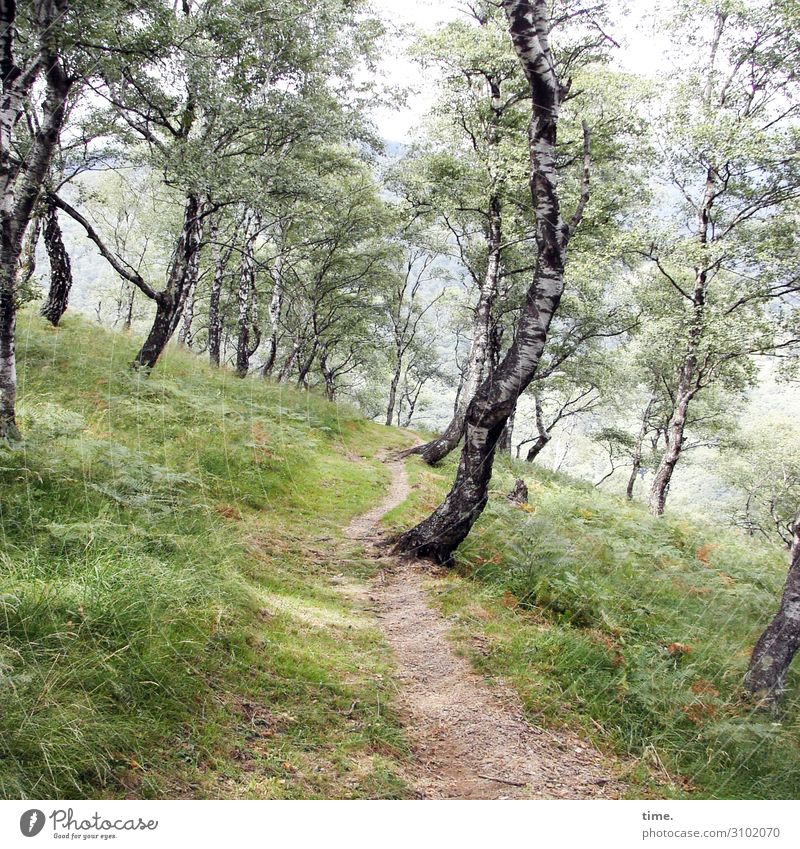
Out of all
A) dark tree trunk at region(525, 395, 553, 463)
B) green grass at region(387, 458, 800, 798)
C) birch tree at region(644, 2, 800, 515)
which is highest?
birch tree at region(644, 2, 800, 515)

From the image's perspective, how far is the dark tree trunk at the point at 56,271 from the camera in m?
13.4

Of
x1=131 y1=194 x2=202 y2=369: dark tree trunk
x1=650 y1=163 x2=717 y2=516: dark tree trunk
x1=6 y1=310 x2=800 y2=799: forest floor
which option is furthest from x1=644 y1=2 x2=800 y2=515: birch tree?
x1=131 y1=194 x2=202 y2=369: dark tree trunk

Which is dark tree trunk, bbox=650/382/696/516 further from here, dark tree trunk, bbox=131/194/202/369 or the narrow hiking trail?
dark tree trunk, bbox=131/194/202/369

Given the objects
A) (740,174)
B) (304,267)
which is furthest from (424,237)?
(740,174)

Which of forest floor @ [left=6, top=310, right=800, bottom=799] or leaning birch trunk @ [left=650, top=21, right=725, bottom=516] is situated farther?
leaning birch trunk @ [left=650, top=21, right=725, bottom=516]

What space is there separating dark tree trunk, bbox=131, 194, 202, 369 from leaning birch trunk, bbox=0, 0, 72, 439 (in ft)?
18.3

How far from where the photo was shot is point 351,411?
71.5ft

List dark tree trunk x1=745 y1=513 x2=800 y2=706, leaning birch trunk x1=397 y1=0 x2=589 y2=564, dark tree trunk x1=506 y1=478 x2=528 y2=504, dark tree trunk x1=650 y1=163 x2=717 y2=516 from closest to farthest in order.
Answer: dark tree trunk x1=745 y1=513 x2=800 y2=706
leaning birch trunk x1=397 y1=0 x2=589 y2=564
dark tree trunk x1=506 y1=478 x2=528 y2=504
dark tree trunk x1=650 y1=163 x2=717 y2=516

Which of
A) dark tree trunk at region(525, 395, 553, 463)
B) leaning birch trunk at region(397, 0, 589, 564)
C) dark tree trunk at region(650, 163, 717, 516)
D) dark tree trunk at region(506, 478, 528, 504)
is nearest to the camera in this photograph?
leaning birch trunk at region(397, 0, 589, 564)

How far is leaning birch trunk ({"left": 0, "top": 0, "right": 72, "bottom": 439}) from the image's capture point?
5820 millimetres

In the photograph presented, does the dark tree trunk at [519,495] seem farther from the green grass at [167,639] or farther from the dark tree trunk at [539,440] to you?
the dark tree trunk at [539,440]

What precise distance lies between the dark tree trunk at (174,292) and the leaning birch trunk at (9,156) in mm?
5579

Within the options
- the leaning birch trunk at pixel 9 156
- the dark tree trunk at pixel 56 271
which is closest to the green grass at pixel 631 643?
the leaning birch trunk at pixel 9 156

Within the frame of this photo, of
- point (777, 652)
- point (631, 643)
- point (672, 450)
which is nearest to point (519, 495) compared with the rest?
point (631, 643)
